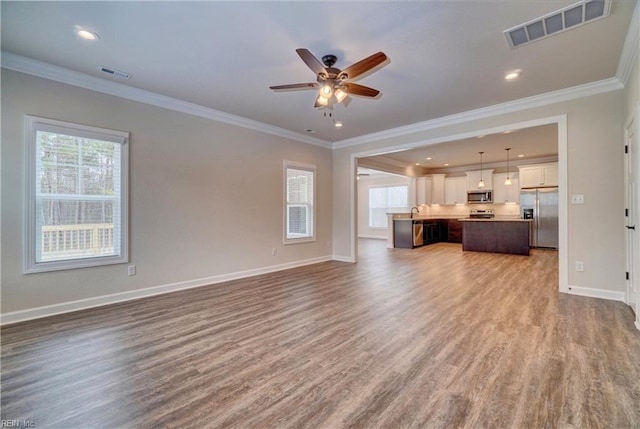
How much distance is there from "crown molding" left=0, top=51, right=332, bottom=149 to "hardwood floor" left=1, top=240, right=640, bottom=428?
2728 mm

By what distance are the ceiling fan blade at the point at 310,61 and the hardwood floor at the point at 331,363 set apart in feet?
8.27

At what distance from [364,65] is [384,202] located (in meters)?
9.51

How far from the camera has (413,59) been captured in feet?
9.97

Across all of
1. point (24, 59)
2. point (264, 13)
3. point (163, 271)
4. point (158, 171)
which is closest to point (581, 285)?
point (264, 13)

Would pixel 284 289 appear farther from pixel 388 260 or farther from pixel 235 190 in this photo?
pixel 388 260

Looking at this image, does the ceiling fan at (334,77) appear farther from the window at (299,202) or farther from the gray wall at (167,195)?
the window at (299,202)

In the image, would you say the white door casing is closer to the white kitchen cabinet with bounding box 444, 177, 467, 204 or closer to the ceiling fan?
the ceiling fan

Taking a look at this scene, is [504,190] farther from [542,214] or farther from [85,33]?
[85,33]

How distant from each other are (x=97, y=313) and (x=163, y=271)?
3.01 ft

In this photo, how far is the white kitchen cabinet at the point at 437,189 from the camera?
34.3 ft

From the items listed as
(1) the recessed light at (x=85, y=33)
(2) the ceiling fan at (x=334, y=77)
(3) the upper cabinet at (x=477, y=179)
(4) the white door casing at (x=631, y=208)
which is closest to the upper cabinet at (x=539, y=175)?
(3) the upper cabinet at (x=477, y=179)

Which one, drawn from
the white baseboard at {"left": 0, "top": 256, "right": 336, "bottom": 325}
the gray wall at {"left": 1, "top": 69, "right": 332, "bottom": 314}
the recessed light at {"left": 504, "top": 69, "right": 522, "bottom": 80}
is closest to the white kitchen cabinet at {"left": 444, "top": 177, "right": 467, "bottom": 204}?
the gray wall at {"left": 1, "top": 69, "right": 332, "bottom": 314}

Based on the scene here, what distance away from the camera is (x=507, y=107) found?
4.33 meters

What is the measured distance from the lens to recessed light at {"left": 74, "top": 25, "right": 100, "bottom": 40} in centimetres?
254
